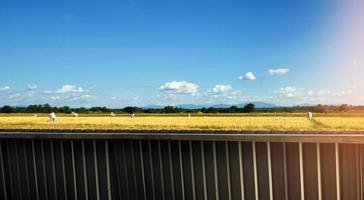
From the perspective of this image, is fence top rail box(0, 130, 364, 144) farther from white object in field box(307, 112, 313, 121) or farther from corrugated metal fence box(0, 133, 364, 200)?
white object in field box(307, 112, 313, 121)

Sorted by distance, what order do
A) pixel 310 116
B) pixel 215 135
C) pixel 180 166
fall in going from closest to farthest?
1. pixel 215 135
2. pixel 180 166
3. pixel 310 116

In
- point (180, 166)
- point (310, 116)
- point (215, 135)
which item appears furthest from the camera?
point (310, 116)

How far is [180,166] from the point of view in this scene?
8.16 m

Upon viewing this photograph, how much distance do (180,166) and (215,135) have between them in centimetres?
104

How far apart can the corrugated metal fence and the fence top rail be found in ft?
0.06

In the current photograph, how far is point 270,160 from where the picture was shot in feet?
25.0

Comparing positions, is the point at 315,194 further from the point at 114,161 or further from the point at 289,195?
the point at 114,161

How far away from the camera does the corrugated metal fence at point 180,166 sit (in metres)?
7.36

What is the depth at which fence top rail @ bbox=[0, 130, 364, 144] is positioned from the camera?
7141mm

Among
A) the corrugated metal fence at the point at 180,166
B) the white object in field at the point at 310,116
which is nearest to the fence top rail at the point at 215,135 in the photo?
the corrugated metal fence at the point at 180,166

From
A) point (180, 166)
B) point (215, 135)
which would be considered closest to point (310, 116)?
point (215, 135)

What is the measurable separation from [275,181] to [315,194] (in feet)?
2.55

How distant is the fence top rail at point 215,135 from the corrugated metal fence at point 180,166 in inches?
0.8

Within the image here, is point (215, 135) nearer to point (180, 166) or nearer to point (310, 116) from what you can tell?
point (180, 166)
